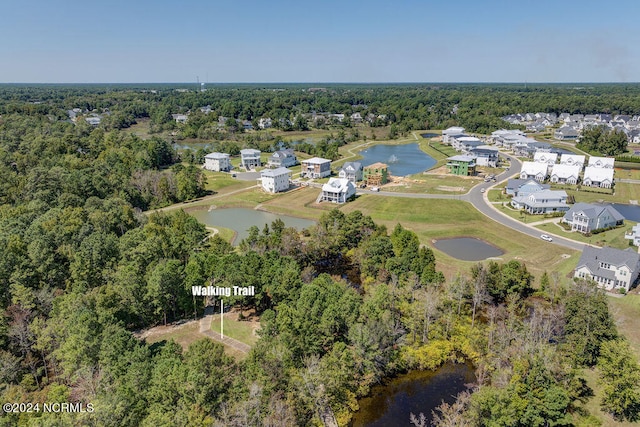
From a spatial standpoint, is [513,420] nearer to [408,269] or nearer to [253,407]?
[253,407]

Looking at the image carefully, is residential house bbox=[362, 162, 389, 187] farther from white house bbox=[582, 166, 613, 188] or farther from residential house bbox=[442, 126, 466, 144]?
residential house bbox=[442, 126, 466, 144]

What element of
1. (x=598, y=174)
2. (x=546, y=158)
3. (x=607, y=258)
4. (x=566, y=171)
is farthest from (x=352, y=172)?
(x=607, y=258)

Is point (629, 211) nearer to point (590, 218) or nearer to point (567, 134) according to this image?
point (590, 218)

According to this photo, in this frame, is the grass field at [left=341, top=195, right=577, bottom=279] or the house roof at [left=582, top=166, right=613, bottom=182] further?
the house roof at [left=582, top=166, right=613, bottom=182]

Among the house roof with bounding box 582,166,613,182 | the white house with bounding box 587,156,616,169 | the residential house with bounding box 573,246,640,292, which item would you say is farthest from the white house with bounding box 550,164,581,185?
the residential house with bounding box 573,246,640,292

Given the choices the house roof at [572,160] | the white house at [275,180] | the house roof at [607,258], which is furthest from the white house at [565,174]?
the white house at [275,180]

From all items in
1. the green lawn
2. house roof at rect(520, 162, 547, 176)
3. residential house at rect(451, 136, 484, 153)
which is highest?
residential house at rect(451, 136, 484, 153)

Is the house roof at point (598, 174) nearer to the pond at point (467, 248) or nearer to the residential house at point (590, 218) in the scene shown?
the residential house at point (590, 218)
